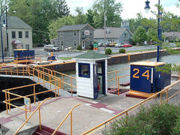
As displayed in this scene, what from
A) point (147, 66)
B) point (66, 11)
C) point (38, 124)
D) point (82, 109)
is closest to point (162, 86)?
point (147, 66)

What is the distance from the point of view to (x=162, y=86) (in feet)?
35.9

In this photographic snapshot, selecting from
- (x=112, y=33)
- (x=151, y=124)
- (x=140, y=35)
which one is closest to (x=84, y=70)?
(x=151, y=124)

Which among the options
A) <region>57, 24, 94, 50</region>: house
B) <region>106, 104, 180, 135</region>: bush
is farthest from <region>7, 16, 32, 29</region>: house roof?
<region>106, 104, 180, 135</region>: bush

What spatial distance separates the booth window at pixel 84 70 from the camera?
34.3ft

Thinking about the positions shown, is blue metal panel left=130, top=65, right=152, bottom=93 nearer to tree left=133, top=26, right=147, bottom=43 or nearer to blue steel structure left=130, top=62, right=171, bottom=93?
blue steel structure left=130, top=62, right=171, bottom=93

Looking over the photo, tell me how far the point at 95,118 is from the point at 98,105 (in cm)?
159

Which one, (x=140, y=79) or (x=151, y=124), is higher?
(x=140, y=79)

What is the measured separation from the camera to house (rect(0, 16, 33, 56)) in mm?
42906

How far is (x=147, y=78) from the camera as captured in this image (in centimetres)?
1058

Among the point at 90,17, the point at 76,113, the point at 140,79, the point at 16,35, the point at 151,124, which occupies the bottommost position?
the point at 76,113

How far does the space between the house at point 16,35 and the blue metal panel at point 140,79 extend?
35.9 metres

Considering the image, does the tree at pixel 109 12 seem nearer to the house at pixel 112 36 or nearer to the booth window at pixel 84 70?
the house at pixel 112 36

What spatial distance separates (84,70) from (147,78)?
3.12 m

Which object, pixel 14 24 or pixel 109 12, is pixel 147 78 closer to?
pixel 14 24
